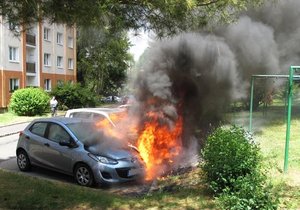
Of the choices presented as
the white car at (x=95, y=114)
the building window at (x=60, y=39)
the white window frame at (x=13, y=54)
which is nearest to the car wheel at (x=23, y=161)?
the white car at (x=95, y=114)

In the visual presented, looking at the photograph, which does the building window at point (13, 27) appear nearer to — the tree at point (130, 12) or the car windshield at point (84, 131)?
the tree at point (130, 12)

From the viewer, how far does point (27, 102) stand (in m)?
30.0

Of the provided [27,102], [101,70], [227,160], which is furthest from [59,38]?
[227,160]

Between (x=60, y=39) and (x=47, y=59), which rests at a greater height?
(x=60, y=39)

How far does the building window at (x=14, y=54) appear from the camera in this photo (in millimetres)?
36469

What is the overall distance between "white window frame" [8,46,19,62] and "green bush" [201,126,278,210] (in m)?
32.0

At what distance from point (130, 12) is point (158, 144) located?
5391mm

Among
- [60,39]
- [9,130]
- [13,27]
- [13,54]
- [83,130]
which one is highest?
[60,39]

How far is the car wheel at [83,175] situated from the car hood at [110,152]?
37cm

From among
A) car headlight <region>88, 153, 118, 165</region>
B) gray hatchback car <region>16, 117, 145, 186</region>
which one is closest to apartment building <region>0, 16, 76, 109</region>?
gray hatchback car <region>16, 117, 145, 186</region>

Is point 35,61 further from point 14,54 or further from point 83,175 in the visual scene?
point 83,175

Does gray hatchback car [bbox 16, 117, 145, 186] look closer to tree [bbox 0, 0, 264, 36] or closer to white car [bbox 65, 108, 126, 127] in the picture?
white car [bbox 65, 108, 126, 127]

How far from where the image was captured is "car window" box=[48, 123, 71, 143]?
958cm

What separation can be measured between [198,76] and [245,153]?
6.01m
